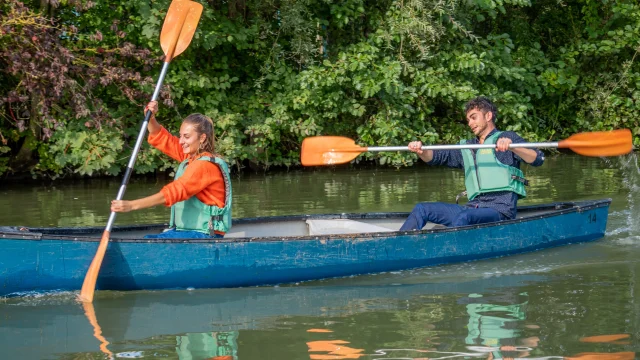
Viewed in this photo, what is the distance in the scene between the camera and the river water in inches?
169

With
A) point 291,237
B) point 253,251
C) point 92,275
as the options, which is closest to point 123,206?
point 92,275

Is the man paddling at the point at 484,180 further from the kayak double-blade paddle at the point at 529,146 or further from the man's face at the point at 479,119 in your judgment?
the kayak double-blade paddle at the point at 529,146

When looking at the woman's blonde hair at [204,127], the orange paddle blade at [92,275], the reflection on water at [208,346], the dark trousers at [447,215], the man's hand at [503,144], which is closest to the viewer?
the reflection on water at [208,346]

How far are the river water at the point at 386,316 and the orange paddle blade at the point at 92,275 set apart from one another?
0.26ft

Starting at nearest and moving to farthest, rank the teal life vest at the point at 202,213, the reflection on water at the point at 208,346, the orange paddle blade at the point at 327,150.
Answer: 1. the reflection on water at the point at 208,346
2. the teal life vest at the point at 202,213
3. the orange paddle blade at the point at 327,150

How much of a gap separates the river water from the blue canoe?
8 cm

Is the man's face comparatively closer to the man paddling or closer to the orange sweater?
the man paddling

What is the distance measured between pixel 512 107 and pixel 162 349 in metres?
9.32

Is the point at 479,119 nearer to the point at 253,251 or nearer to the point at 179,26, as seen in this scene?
the point at 253,251

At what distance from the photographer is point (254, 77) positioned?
43.3ft

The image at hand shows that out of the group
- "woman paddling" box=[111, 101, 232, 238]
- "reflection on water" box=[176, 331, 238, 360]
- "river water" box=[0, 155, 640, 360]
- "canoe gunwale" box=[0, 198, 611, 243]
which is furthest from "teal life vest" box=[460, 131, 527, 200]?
"reflection on water" box=[176, 331, 238, 360]

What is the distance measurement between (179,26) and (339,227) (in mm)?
1873

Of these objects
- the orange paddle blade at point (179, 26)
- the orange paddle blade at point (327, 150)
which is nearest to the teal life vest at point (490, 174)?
the orange paddle blade at point (327, 150)

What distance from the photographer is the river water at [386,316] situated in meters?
4.30
